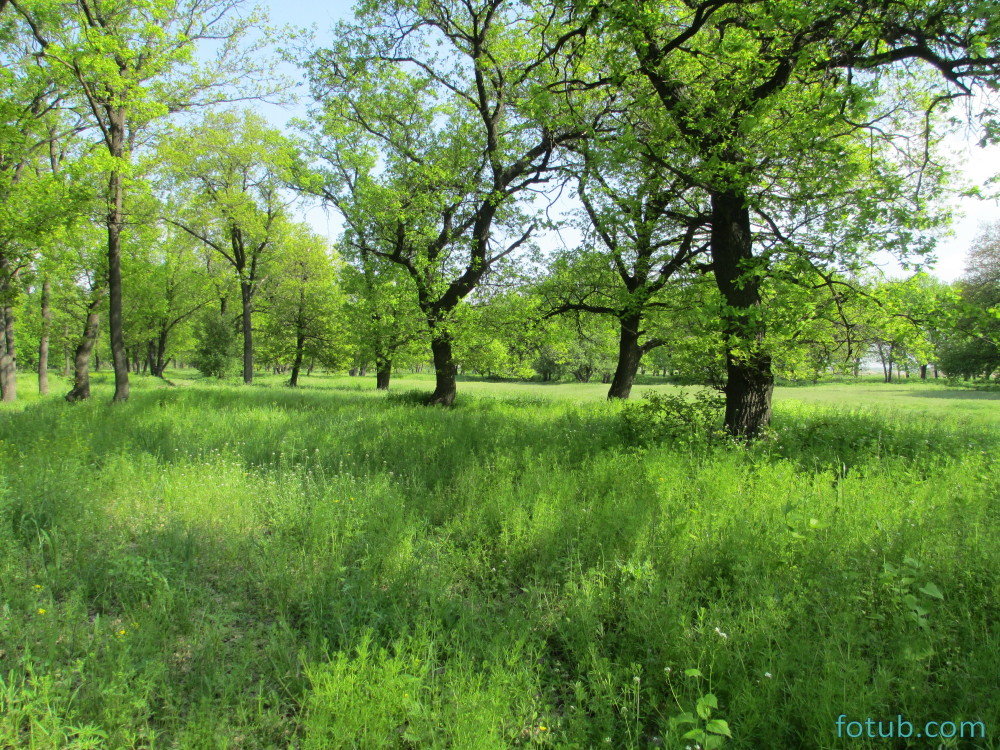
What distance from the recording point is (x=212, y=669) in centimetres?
258

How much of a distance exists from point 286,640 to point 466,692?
1.22 m

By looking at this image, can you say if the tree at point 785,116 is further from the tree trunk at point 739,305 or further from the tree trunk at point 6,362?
the tree trunk at point 6,362

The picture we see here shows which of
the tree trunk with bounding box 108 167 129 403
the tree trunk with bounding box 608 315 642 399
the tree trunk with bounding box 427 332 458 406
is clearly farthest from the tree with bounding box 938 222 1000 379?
the tree trunk with bounding box 108 167 129 403

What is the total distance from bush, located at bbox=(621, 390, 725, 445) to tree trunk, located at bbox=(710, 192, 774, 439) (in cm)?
38

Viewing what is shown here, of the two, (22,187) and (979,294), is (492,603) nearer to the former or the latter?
(22,187)

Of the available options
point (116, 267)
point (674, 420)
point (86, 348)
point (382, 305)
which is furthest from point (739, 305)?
point (86, 348)

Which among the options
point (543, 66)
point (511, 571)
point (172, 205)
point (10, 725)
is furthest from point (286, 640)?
point (172, 205)

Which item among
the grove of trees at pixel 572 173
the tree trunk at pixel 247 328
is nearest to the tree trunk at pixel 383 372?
the grove of trees at pixel 572 173

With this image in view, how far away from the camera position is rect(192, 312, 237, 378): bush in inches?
1289

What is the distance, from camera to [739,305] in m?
7.59

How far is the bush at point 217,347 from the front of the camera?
32750 mm

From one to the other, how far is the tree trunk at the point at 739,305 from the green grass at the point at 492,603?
1788 millimetres

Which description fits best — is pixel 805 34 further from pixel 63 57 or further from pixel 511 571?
pixel 63 57

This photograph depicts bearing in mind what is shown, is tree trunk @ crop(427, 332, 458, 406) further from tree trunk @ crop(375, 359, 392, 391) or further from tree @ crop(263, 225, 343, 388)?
tree @ crop(263, 225, 343, 388)
